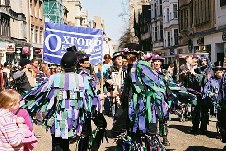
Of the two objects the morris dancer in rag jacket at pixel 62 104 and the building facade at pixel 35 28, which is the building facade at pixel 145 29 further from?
the morris dancer in rag jacket at pixel 62 104

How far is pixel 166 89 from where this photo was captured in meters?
7.06

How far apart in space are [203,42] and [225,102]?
26.9m

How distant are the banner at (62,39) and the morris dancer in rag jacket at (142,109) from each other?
10.5ft

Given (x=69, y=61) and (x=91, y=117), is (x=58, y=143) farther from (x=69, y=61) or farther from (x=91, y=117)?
(x=69, y=61)

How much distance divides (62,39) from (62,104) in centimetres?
356

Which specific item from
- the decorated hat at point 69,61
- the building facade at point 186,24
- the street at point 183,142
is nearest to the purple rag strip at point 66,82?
the decorated hat at point 69,61

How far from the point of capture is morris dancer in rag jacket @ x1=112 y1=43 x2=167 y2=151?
637 cm

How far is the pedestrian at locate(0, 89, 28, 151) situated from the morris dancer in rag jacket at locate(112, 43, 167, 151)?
182 centimetres

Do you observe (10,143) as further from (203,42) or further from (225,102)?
(203,42)

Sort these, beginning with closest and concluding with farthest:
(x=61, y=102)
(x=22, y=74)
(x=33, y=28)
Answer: (x=61, y=102), (x=22, y=74), (x=33, y=28)

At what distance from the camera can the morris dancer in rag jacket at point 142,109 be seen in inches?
251

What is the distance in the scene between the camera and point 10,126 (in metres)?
4.91

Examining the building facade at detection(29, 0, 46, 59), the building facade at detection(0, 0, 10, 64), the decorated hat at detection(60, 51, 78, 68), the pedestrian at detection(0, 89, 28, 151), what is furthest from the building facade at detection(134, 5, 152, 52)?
the pedestrian at detection(0, 89, 28, 151)

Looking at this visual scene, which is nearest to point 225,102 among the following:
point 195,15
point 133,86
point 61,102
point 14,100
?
point 133,86
